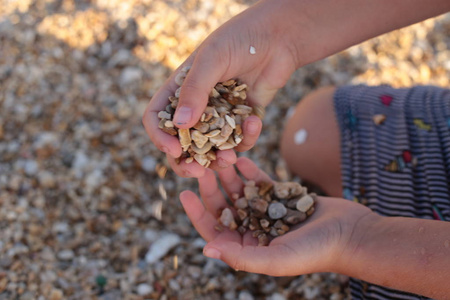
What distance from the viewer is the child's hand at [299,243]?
3.08ft

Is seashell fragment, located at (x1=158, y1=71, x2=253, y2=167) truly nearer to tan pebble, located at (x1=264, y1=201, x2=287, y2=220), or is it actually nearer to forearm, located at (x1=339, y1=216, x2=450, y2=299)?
tan pebble, located at (x1=264, y1=201, x2=287, y2=220)

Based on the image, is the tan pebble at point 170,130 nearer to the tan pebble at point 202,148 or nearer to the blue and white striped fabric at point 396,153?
the tan pebble at point 202,148

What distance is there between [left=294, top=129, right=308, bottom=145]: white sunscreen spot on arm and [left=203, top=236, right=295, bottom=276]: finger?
648 mm

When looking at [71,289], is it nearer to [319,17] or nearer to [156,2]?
[319,17]

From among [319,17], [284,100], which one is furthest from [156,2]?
[319,17]

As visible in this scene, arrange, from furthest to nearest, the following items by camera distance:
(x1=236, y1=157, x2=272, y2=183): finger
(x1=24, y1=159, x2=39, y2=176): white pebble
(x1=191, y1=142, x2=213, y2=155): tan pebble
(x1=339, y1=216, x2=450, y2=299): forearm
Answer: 1. (x1=24, y1=159, x2=39, y2=176): white pebble
2. (x1=236, y1=157, x2=272, y2=183): finger
3. (x1=191, y1=142, x2=213, y2=155): tan pebble
4. (x1=339, y1=216, x2=450, y2=299): forearm

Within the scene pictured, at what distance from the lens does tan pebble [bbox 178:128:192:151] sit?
0.99m

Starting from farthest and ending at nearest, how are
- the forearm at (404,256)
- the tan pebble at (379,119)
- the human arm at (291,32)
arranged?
the tan pebble at (379,119) → the human arm at (291,32) → the forearm at (404,256)

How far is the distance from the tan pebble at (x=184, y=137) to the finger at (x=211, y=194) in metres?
0.18

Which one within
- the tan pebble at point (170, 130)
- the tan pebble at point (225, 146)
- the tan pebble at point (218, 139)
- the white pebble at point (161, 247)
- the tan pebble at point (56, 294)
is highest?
the tan pebble at point (170, 130)

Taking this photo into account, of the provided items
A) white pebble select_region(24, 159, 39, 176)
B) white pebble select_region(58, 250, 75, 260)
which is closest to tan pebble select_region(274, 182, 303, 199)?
white pebble select_region(58, 250, 75, 260)

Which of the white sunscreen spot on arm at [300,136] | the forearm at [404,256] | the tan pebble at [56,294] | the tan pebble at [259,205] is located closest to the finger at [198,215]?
the tan pebble at [259,205]

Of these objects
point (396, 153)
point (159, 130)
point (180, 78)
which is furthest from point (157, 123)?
point (396, 153)

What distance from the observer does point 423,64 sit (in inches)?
78.7
